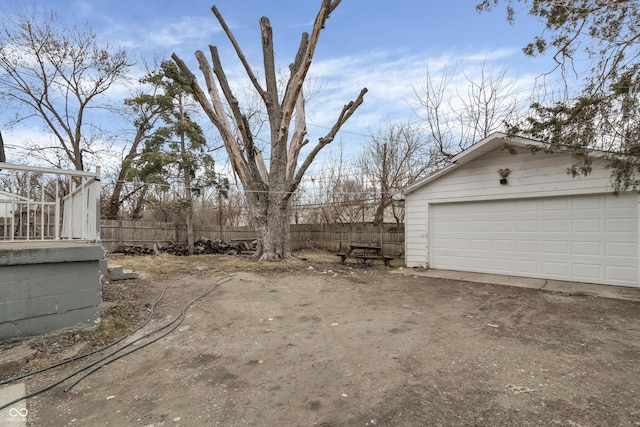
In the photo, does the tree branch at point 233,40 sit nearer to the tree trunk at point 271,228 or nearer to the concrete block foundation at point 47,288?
the tree trunk at point 271,228

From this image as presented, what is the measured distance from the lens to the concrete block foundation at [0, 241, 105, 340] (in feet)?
10.8

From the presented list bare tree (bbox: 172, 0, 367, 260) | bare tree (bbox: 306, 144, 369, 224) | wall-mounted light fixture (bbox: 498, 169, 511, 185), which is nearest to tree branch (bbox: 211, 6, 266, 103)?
bare tree (bbox: 172, 0, 367, 260)

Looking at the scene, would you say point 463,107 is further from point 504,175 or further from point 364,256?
point 364,256

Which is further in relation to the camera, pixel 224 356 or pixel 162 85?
pixel 162 85

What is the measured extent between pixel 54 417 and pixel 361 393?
2261 mm

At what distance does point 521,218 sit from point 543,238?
0.64 m

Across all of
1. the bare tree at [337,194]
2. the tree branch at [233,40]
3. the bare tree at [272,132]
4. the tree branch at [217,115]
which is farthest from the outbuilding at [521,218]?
the tree branch at [233,40]

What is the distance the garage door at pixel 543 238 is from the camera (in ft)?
21.1

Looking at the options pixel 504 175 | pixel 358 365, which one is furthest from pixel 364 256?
pixel 358 365

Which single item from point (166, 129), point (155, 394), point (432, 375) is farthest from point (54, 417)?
point (166, 129)

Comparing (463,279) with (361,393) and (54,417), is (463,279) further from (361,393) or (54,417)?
(54,417)

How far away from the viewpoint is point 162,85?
14.3 m

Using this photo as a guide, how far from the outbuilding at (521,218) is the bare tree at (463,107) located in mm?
5355

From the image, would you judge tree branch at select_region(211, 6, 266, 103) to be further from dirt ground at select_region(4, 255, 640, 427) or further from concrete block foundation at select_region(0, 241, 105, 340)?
concrete block foundation at select_region(0, 241, 105, 340)
